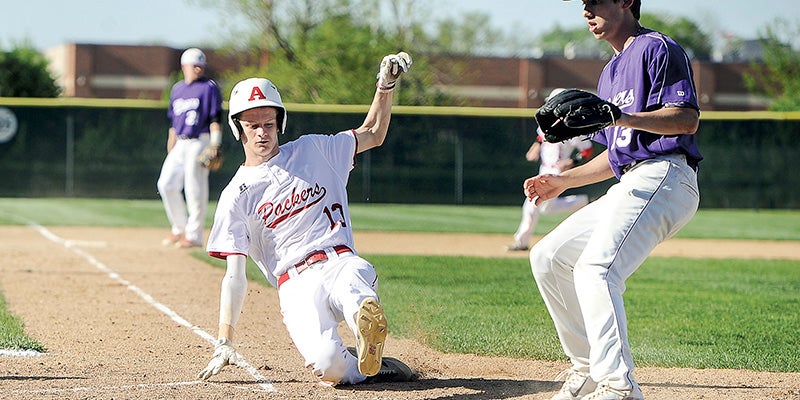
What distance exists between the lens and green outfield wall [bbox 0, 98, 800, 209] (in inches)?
872

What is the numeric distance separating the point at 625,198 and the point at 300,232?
64.6 inches

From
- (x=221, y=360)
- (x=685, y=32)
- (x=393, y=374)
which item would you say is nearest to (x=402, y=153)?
(x=393, y=374)

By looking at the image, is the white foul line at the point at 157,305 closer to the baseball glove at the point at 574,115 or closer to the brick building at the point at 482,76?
the baseball glove at the point at 574,115

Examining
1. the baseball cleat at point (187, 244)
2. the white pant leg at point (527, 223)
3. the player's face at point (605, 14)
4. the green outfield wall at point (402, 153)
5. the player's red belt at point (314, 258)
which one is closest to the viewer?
the player's face at point (605, 14)

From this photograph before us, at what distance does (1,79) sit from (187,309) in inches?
1266

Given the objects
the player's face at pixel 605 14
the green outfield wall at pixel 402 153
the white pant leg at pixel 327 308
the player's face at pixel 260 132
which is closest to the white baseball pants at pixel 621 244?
the player's face at pixel 605 14

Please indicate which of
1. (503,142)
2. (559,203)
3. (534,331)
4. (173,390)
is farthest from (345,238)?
(503,142)

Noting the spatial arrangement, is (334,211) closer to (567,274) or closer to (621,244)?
(567,274)

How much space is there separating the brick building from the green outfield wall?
100ft

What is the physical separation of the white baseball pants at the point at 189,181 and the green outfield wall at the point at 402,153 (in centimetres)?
967

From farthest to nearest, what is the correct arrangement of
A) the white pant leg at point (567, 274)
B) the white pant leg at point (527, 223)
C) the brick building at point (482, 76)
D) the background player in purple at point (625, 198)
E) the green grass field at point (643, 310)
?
the brick building at point (482, 76)
the white pant leg at point (527, 223)
the green grass field at point (643, 310)
the white pant leg at point (567, 274)
the background player in purple at point (625, 198)

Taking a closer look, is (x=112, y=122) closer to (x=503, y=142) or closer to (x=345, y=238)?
(x=503, y=142)

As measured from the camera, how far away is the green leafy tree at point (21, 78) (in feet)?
123

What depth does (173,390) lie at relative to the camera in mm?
4941
